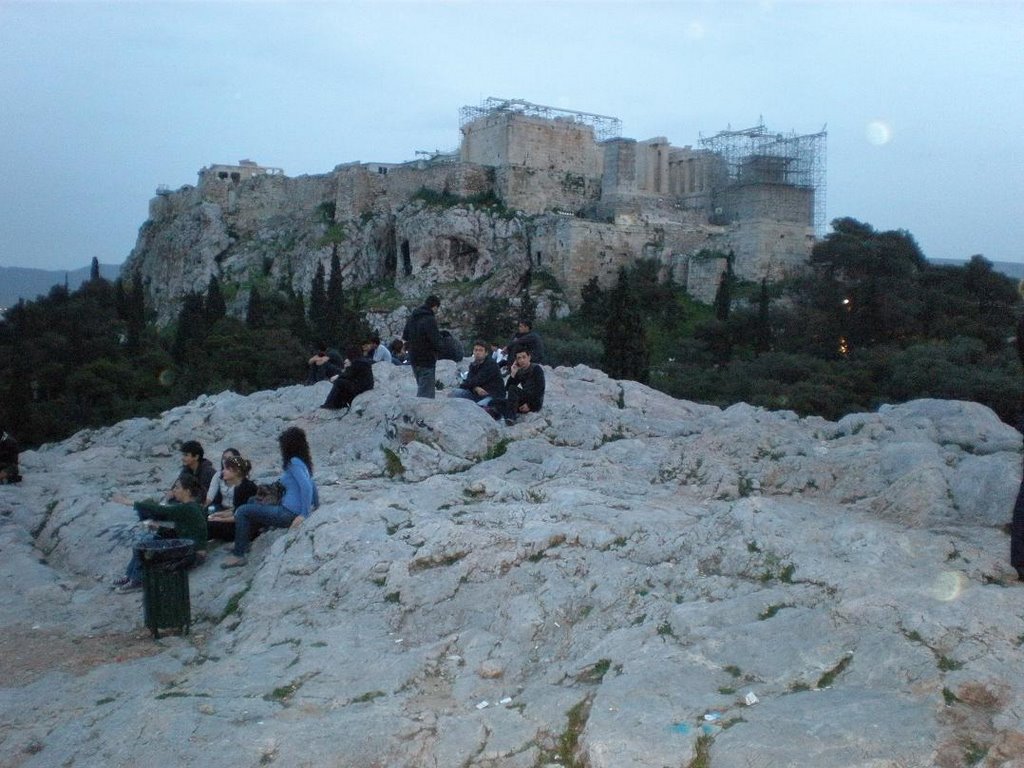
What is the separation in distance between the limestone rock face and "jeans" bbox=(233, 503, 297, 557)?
0.45 feet

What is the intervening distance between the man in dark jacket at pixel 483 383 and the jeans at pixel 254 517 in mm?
3546

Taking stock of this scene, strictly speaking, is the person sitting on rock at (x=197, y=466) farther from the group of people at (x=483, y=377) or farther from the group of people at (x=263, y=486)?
the group of people at (x=483, y=377)

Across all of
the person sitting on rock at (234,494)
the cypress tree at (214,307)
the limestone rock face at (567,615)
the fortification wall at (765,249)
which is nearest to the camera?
the limestone rock face at (567,615)

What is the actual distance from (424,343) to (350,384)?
1.80m

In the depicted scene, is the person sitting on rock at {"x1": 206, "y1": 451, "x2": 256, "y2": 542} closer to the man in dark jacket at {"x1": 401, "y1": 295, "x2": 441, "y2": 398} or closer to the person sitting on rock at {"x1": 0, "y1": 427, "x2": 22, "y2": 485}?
the man in dark jacket at {"x1": 401, "y1": 295, "x2": 441, "y2": 398}

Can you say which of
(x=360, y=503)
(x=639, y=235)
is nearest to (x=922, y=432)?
(x=360, y=503)

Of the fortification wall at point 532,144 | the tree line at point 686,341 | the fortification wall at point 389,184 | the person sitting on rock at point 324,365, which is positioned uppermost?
the fortification wall at point 532,144

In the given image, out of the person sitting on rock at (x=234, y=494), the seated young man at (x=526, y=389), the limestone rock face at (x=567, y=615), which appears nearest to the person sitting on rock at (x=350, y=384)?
the seated young man at (x=526, y=389)

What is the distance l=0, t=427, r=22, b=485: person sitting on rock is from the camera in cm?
1146

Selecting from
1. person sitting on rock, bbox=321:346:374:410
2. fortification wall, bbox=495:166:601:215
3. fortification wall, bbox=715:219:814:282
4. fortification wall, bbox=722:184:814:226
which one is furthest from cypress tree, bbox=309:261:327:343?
person sitting on rock, bbox=321:346:374:410

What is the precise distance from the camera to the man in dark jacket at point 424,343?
11.0 meters

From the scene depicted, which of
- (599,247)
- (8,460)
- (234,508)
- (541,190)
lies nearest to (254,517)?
(234,508)

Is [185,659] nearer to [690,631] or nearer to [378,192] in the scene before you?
[690,631]

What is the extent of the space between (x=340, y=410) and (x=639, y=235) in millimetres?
40081
